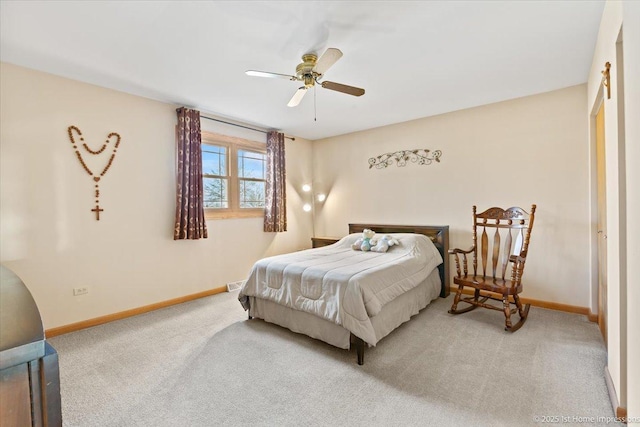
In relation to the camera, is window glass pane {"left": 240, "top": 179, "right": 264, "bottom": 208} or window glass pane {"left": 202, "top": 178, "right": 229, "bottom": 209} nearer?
window glass pane {"left": 202, "top": 178, "right": 229, "bottom": 209}

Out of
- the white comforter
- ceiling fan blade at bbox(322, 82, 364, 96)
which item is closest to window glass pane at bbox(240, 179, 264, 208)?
the white comforter

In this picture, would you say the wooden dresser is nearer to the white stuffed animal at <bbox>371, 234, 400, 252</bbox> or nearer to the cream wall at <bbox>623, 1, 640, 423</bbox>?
the cream wall at <bbox>623, 1, 640, 423</bbox>

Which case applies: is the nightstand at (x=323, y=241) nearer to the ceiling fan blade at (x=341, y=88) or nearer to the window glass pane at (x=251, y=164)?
the window glass pane at (x=251, y=164)

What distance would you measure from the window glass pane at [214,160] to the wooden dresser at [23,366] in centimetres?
349

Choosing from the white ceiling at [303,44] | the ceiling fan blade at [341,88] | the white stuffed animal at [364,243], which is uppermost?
the white ceiling at [303,44]

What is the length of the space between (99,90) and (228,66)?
155cm

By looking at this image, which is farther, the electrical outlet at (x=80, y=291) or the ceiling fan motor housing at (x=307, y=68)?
the electrical outlet at (x=80, y=291)

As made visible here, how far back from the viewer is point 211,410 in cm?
180

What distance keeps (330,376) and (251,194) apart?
319 centimetres

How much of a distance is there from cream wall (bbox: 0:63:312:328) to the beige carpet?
0.52 m

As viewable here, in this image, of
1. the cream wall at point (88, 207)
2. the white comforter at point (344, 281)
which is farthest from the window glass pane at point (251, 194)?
the white comforter at point (344, 281)

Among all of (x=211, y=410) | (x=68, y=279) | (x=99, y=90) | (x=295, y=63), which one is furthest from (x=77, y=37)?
(x=211, y=410)

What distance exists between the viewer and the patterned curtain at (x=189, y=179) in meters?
3.66

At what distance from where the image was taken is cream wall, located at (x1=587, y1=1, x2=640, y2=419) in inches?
49.0
